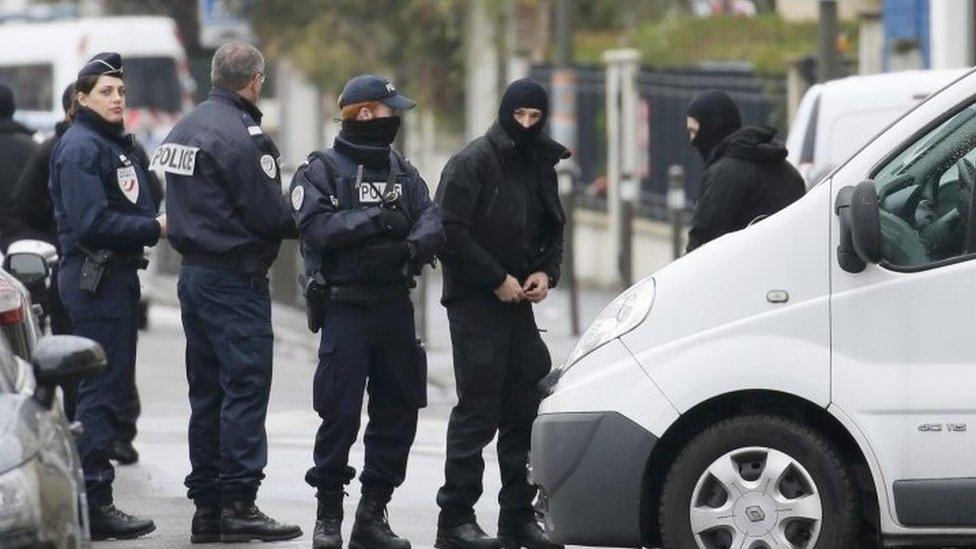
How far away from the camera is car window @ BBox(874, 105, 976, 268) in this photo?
7.59 m

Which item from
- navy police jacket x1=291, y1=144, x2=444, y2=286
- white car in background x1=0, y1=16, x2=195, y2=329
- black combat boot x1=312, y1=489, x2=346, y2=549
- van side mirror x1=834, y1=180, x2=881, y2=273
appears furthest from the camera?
white car in background x1=0, y1=16, x2=195, y2=329

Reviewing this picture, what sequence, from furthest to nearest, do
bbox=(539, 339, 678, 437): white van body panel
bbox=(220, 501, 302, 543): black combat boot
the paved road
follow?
the paved road, bbox=(220, 501, 302, 543): black combat boot, bbox=(539, 339, 678, 437): white van body panel

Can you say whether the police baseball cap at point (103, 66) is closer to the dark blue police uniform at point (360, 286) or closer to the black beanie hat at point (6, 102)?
the dark blue police uniform at point (360, 286)

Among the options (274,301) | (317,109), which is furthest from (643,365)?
(317,109)

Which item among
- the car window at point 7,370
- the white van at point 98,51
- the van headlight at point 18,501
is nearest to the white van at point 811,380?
the car window at point 7,370

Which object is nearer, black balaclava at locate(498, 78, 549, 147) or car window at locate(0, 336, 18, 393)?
car window at locate(0, 336, 18, 393)

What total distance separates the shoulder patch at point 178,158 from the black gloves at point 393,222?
806 millimetres

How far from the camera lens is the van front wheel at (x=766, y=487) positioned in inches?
303

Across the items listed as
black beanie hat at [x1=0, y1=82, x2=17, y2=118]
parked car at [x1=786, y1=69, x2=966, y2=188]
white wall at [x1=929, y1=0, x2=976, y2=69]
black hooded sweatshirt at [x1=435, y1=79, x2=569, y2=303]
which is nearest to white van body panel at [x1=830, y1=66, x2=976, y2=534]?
black hooded sweatshirt at [x1=435, y1=79, x2=569, y2=303]

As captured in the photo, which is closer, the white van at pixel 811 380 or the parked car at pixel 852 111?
the white van at pixel 811 380

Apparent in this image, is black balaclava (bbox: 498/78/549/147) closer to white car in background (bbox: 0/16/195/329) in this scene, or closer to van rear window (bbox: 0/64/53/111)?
white car in background (bbox: 0/16/195/329)

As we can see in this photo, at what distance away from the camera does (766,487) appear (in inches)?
303

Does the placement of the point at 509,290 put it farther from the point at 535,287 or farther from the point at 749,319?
the point at 749,319

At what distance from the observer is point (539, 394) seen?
9148 mm
